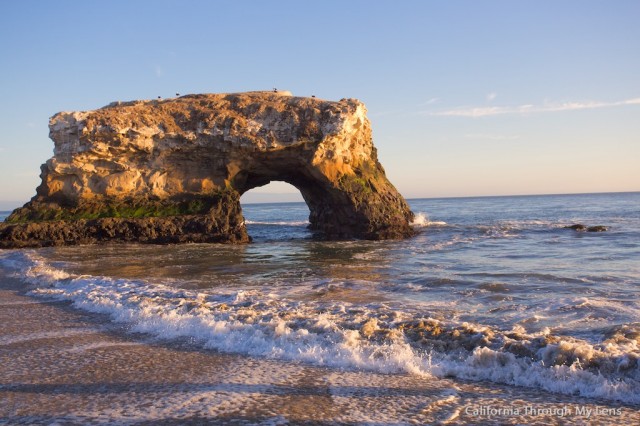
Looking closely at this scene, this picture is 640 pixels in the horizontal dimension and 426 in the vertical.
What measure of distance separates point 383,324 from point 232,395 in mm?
2793

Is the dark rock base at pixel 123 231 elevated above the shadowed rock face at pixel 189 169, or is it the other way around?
the shadowed rock face at pixel 189 169

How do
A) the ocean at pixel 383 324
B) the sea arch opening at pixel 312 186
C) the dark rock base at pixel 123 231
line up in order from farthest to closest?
the sea arch opening at pixel 312 186, the dark rock base at pixel 123 231, the ocean at pixel 383 324

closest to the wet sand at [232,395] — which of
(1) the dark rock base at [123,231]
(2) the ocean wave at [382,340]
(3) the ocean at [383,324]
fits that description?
(3) the ocean at [383,324]

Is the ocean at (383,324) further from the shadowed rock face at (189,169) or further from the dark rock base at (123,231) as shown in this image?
the shadowed rock face at (189,169)

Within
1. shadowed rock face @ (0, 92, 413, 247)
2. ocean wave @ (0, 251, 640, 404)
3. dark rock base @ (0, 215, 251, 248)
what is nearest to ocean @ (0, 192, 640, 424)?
ocean wave @ (0, 251, 640, 404)

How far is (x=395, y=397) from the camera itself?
4555 mm

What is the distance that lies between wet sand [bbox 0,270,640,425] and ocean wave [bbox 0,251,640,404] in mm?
256

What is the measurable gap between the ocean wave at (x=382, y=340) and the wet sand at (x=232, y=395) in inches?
10.1

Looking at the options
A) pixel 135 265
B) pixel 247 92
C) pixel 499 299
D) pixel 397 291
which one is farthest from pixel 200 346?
pixel 247 92

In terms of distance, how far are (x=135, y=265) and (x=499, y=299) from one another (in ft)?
33.0

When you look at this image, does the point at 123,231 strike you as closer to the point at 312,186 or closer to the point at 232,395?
the point at 312,186

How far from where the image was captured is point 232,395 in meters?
4.60

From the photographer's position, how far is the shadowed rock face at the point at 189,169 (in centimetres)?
2261

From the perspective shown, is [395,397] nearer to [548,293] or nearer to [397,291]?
[397,291]
